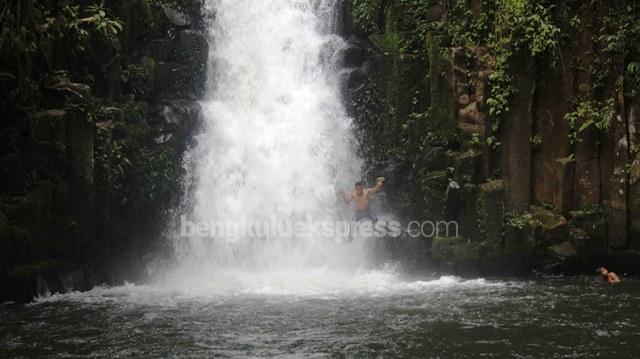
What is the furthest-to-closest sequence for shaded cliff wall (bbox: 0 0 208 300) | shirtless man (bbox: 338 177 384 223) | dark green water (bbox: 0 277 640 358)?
shirtless man (bbox: 338 177 384 223) < shaded cliff wall (bbox: 0 0 208 300) < dark green water (bbox: 0 277 640 358)

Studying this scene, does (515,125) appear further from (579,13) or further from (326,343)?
(326,343)

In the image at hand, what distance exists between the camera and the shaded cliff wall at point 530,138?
1596 centimetres

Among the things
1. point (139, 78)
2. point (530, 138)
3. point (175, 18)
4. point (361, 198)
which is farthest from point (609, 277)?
point (175, 18)

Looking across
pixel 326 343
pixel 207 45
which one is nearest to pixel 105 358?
pixel 326 343

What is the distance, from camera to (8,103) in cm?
1427

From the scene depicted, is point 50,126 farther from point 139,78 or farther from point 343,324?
point 343,324

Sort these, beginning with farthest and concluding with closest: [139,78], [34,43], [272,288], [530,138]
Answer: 1. [139,78]
2. [530,138]
3. [272,288]
4. [34,43]

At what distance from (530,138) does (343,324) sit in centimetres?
759

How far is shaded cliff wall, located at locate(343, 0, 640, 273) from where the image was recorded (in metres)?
16.0

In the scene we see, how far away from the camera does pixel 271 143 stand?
18688 mm

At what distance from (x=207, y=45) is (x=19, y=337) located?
11.3 m

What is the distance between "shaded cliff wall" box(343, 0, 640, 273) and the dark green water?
5.58ft

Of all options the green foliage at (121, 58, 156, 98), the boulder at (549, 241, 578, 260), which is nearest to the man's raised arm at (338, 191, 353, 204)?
the boulder at (549, 241, 578, 260)

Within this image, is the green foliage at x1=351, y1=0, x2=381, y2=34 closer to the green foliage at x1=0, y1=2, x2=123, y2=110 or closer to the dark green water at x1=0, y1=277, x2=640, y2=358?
the green foliage at x1=0, y1=2, x2=123, y2=110
